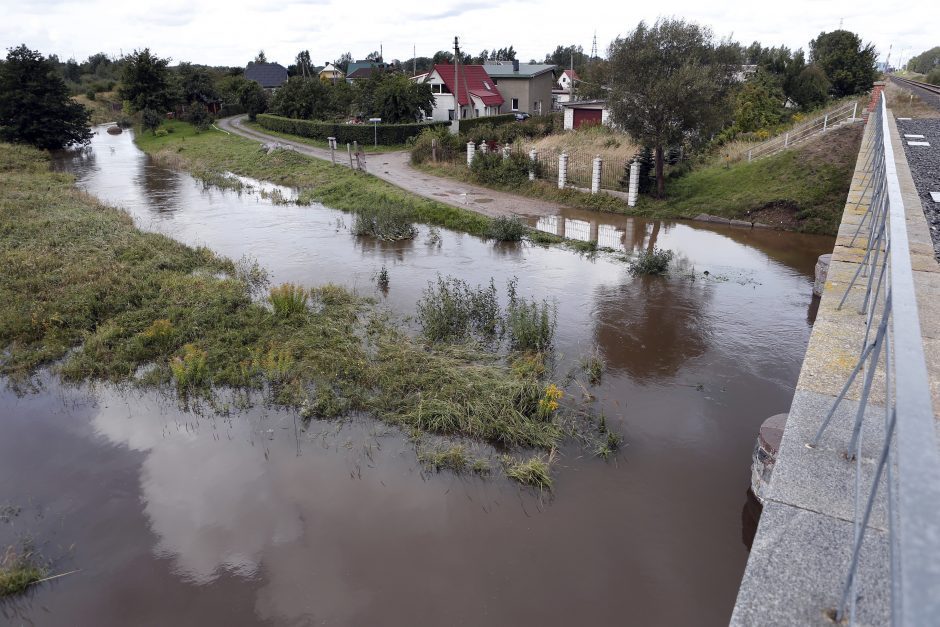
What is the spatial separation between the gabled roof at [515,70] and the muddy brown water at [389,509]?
44.8 m

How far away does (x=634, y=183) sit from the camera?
744 inches

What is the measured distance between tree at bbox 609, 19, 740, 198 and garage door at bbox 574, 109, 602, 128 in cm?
1556

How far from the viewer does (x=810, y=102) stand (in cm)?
3331

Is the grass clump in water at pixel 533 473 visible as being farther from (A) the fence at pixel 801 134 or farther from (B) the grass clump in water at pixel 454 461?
(A) the fence at pixel 801 134

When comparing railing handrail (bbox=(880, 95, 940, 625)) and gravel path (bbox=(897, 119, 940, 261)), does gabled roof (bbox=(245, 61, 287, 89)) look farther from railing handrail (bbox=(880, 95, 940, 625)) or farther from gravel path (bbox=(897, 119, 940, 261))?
railing handrail (bbox=(880, 95, 940, 625))

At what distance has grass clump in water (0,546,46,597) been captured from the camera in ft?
17.0

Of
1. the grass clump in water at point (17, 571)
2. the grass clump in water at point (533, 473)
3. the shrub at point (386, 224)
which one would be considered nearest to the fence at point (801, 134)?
the shrub at point (386, 224)

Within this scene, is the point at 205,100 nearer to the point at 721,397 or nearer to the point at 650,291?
the point at 650,291

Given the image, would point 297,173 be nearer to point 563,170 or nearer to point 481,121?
point 563,170

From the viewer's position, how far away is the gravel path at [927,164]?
7.05 metres

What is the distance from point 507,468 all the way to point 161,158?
1357 inches

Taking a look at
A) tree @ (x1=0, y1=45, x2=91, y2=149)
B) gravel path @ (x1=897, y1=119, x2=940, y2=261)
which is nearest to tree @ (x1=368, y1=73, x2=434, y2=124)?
tree @ (x1=0, y1=45, x2=91, y2=149)

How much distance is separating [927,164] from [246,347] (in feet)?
40.1

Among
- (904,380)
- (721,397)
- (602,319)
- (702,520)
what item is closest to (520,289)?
(602,319)
